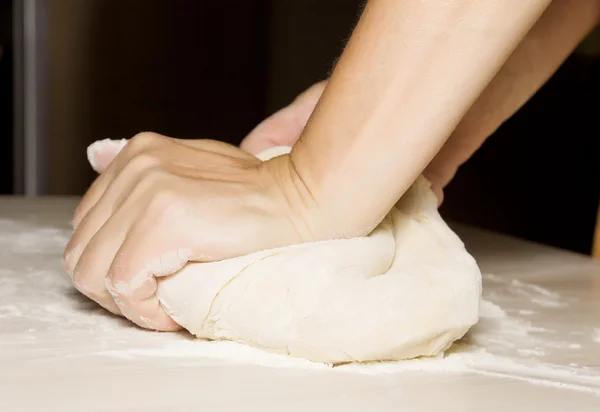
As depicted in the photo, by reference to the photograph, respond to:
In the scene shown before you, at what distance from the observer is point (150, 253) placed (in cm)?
66

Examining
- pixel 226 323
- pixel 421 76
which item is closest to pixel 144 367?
pixel 226 323

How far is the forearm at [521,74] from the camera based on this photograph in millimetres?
1019

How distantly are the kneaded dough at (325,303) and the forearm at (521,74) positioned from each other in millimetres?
378

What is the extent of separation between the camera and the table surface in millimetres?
567

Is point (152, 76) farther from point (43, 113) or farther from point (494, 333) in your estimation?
point (494, 333)

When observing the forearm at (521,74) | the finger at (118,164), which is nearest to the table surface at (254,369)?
the finger at (118,164)

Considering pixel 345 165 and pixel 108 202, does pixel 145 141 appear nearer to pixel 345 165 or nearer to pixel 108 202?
pixel 108 202

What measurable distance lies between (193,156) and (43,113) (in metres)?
2.29

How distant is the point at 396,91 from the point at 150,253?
25 centimetres

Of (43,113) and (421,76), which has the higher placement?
(421,76)

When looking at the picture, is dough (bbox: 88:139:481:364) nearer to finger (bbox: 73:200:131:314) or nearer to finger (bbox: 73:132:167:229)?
finger (bbox: 73:200:131:314)

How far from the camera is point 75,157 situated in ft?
9.43

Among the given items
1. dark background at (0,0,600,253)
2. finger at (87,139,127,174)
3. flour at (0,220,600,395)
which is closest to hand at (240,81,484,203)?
finger at (87,139,127,174)

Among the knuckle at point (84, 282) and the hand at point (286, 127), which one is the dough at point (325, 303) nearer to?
the knuckle at point (84, 282)
